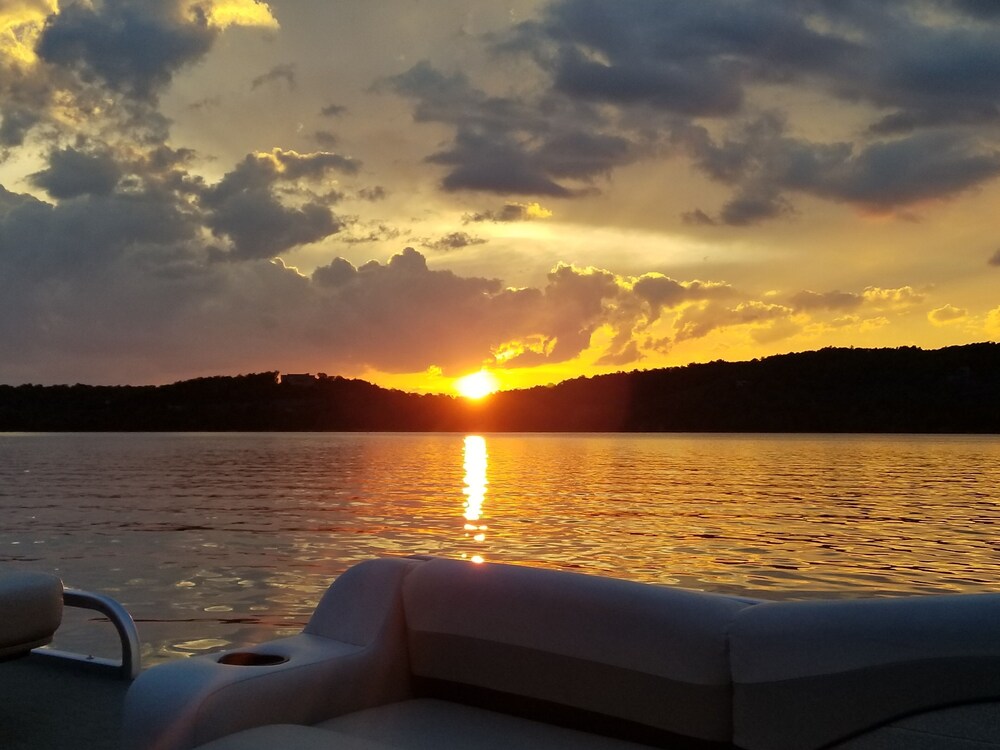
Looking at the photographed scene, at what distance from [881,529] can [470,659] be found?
2282cm

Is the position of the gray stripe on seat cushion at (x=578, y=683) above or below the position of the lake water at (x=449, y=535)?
above

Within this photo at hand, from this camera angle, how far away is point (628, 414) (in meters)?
135

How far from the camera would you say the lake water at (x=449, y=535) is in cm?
1411

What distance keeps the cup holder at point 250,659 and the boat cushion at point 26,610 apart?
209 centimetres

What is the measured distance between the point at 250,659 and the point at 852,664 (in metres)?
1.85

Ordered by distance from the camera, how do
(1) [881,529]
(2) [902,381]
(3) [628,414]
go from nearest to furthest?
(1) [881,529] < (2) [902,381] < (3) [628,414]

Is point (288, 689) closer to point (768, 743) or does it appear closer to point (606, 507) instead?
point (768, 743)

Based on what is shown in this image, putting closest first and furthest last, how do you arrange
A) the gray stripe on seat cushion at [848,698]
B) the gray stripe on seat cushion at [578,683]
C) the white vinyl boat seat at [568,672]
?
the gray stripe on seat cushion at [848,698]
the white vinyl boat seat at [568,672]
the gray stripe on seat cushion at [578,683]

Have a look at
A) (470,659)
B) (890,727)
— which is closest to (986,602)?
(890,727)

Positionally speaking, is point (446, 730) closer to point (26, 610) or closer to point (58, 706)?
point (26, 610)

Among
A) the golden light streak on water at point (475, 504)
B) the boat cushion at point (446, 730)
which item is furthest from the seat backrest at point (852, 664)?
the golden light streak on water at point (475, 504)

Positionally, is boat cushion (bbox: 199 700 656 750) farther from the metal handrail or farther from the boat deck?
the metal handrail

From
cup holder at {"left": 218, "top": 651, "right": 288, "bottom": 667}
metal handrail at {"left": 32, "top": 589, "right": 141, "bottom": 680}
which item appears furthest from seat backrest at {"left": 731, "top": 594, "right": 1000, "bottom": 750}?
metal handrail at {"left": 32, "top": 589, "right": 141, "bottom": 680}

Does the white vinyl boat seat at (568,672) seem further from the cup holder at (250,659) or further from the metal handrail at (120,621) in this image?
the metal handrail at (120,621)
